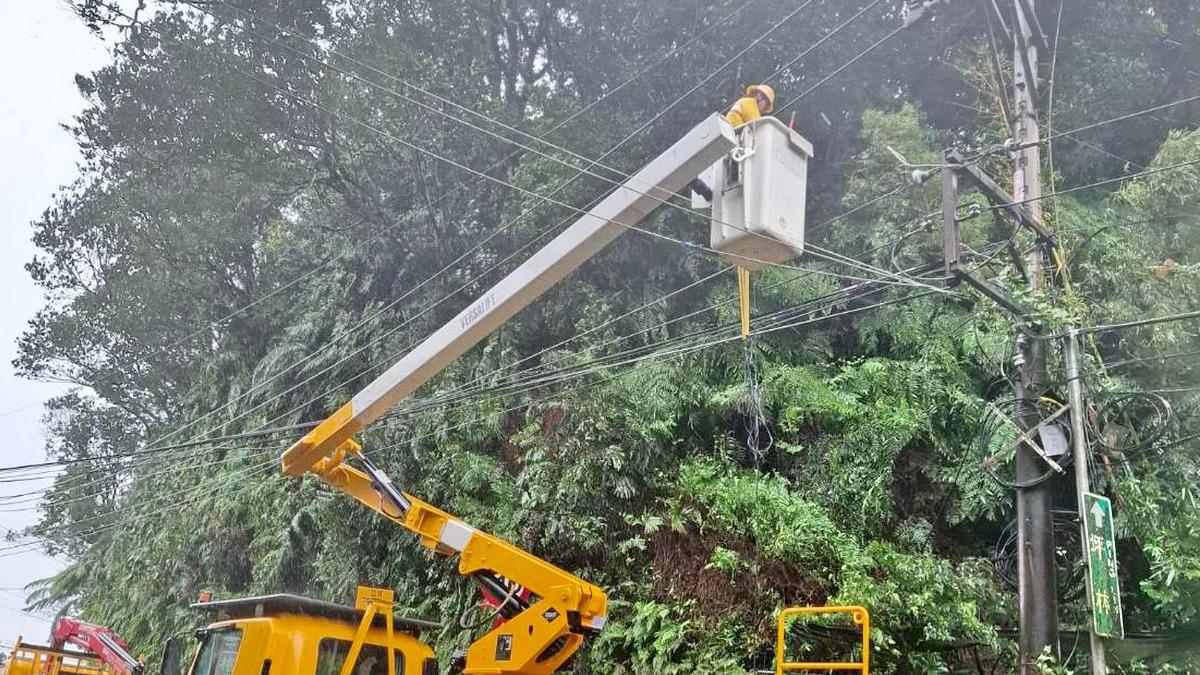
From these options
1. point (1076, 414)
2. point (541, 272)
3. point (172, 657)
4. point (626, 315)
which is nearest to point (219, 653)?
point (172, 657)

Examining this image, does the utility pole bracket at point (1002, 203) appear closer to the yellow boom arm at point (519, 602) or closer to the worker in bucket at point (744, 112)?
the worker in bucket at point (744, 112)

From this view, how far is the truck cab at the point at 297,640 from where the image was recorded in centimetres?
635

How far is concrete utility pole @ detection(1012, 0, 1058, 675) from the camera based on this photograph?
23.4 feet

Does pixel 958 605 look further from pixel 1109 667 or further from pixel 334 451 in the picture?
pixel 334 451

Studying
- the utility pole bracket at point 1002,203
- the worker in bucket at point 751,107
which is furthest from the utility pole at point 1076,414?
the worker in bucket at point 751,107

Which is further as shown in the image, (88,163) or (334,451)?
(88,163)

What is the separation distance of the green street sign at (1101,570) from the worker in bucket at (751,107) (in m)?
4.02

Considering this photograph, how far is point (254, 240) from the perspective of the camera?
19.1m

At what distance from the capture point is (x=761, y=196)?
15.8 feet

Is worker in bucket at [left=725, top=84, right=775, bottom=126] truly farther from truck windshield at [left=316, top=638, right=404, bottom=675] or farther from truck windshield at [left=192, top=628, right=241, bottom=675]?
truck windshield at [left=192, top=628, right=241, bottom=675]

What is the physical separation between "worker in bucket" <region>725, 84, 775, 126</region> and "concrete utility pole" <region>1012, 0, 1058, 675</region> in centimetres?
346

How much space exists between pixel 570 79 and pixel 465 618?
31.5 ft

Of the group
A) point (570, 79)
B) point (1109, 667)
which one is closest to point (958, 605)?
point (1109, 667)

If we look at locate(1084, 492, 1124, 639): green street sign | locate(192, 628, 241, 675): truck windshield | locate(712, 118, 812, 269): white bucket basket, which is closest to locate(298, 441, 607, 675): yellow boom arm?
locate(192, 628, 241, 675): truck windshield
